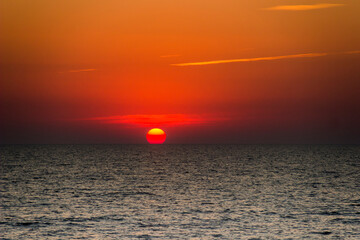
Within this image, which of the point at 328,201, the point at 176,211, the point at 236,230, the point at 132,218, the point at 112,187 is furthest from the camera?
the point at 112,187

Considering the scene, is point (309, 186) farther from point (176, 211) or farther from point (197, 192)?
point (176, 211)

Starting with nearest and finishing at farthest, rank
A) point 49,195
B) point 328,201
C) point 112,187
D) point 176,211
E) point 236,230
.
Result: point 236,230, point 176,211, point 328,201, point 49,195, point 112,187

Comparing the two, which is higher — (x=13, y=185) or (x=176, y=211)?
(x=13, y=185)

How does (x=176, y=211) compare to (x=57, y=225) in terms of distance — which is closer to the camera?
(x=57, y=225)

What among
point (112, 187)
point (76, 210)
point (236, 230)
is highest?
point (112, 187)

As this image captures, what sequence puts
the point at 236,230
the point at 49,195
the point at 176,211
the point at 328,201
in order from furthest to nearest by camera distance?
the point at 49,195 < the point at 328,201 < the point at 176,211 < the point at 236,230

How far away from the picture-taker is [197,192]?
5881 centimetres

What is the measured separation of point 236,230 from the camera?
115 ft

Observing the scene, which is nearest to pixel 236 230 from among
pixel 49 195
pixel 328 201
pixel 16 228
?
pixel 16 228

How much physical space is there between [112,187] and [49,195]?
12212 mm

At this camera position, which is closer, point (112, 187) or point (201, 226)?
point (201, 226)

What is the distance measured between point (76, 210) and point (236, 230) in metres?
16.3

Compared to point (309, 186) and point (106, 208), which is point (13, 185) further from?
→ point (309, 186)

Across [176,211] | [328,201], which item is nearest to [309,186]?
[328,201]
